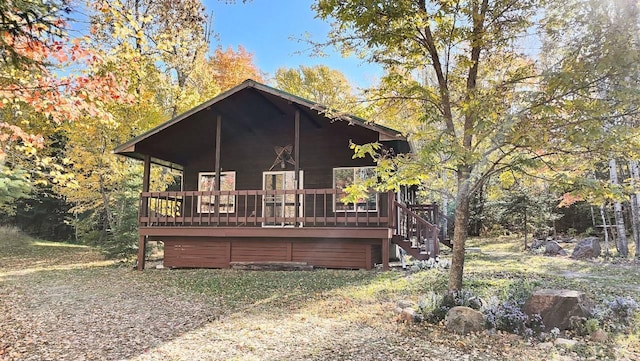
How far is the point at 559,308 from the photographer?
5.22 meters

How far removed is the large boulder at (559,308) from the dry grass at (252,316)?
1.54 feet

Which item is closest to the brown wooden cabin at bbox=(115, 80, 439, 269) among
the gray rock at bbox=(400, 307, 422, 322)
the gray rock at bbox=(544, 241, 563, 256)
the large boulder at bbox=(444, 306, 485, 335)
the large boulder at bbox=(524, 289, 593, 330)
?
the gray rock at bbox=(400, 307, 422, 322)

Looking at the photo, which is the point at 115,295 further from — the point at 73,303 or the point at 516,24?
the point at 516,24

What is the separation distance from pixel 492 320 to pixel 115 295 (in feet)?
23.1

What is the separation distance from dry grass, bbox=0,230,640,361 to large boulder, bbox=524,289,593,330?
468mm

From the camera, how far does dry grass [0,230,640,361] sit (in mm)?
4621

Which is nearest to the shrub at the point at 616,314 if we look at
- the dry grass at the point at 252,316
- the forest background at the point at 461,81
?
the dry grass at the point at 252,316

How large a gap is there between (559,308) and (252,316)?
436 cm

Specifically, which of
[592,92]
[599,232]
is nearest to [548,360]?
[592,92]

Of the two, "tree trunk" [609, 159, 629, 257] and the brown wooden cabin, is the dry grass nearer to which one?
the brown wooden cabin

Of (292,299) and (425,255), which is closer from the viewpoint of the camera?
(292,299)

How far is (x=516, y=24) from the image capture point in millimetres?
6559

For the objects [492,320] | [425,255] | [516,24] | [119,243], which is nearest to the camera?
[492,320]

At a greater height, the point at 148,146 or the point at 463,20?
the point at 463,20
